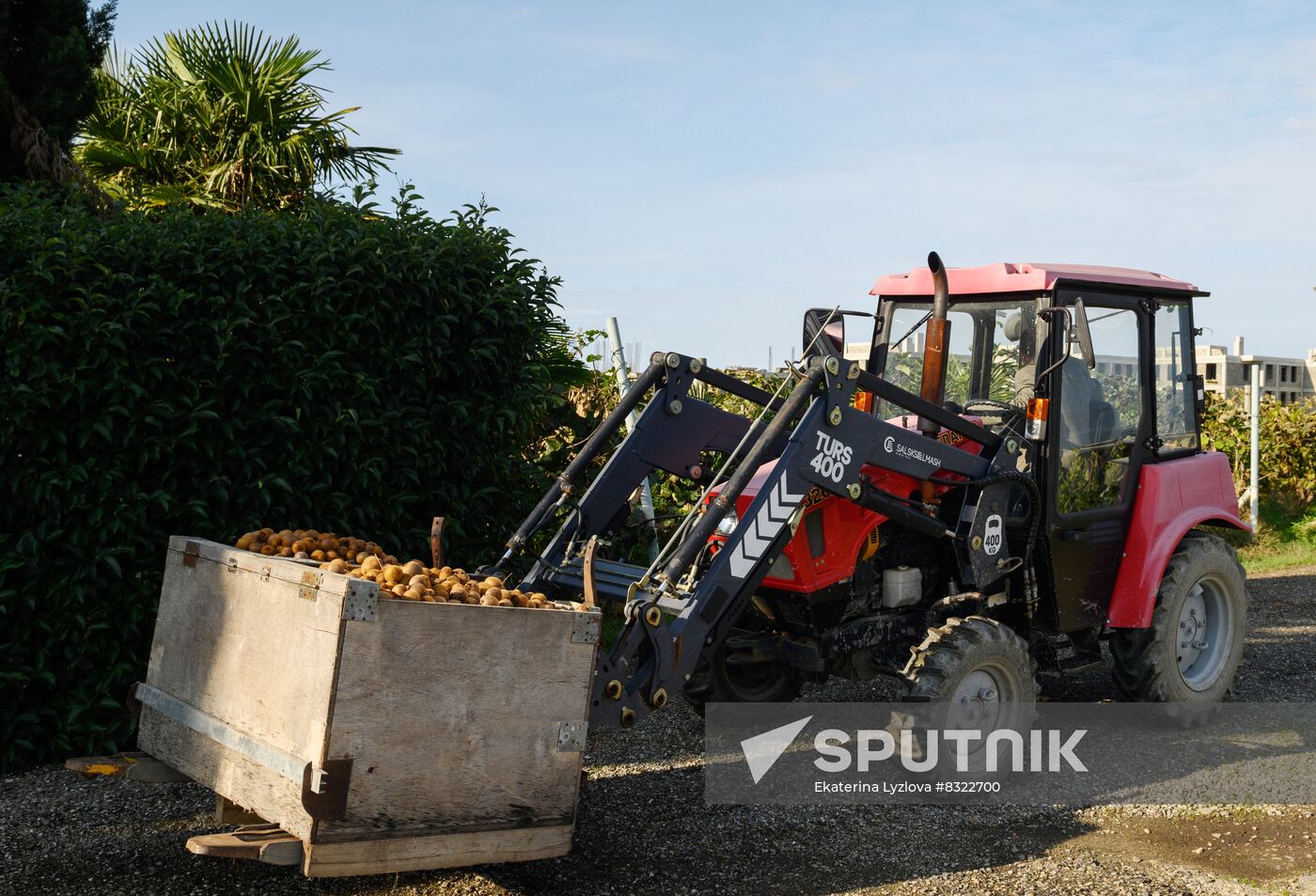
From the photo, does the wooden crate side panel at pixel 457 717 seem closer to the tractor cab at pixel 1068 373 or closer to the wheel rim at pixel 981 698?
the wheel rim at pixel 981 698

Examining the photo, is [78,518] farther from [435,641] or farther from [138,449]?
[435,641]

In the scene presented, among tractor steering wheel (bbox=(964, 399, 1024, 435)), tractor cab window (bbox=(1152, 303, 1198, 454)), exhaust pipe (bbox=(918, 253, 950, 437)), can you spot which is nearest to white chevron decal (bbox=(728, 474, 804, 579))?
exhaust pipe (bbox=(918, 253, 950, 437))

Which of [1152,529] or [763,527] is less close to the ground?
[1152,529]

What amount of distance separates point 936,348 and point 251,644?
3.65m

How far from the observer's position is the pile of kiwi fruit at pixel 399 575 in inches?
153

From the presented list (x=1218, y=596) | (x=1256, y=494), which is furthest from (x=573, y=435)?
(x=1256, y=494)

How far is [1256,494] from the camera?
14742 millimetres

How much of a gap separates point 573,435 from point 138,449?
3.13 meters

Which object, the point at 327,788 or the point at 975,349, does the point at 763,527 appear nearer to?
the point at 327,788

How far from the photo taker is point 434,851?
12.6 ft

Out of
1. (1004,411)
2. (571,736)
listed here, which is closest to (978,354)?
(1004,411)

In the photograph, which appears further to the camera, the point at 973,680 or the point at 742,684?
the point at 742,684

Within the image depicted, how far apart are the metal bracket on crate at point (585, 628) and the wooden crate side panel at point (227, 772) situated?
0.99 metres

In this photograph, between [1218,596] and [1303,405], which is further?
[1303,405]
